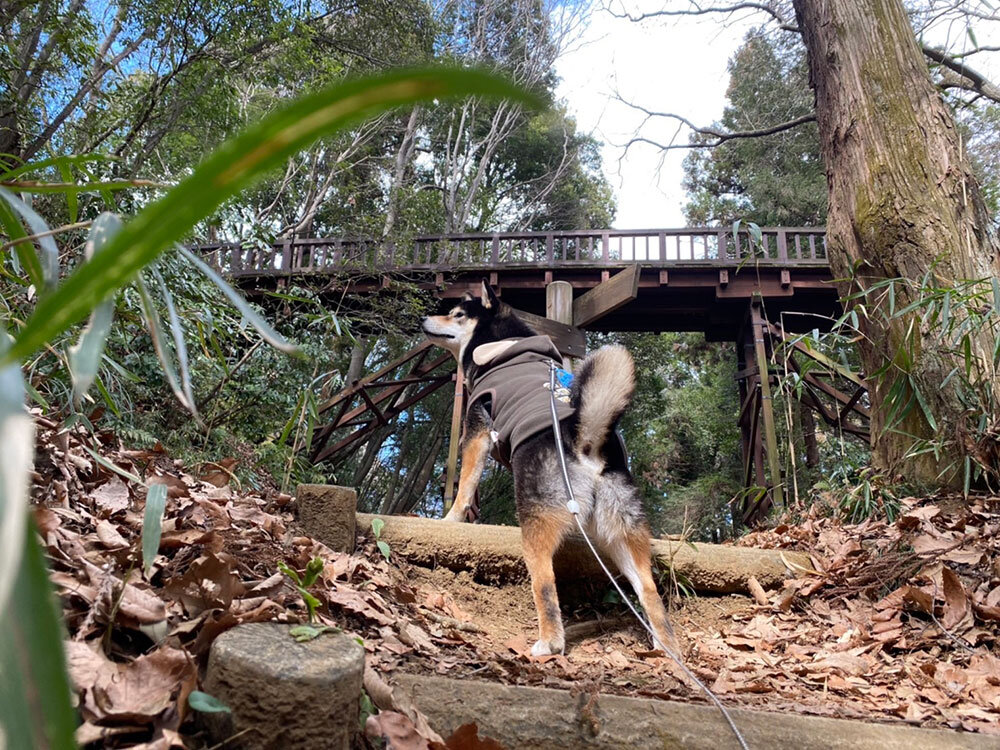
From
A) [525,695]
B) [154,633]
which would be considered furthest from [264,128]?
[525,695]

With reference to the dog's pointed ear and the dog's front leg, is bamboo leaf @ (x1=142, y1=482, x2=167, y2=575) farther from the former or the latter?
the dog's pointed ear

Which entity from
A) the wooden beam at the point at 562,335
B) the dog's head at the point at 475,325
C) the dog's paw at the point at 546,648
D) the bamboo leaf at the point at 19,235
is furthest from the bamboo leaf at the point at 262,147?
the wooden beam at the point at 562,335

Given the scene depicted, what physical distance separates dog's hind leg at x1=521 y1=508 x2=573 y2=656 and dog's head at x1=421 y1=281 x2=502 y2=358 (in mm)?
2143

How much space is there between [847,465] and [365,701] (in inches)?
137

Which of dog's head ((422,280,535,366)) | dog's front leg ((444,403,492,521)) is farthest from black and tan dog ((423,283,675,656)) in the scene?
dog's head ((422,280,535,366))

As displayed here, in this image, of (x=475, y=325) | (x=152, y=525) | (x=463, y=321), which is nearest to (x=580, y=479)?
(x=152, y=525)

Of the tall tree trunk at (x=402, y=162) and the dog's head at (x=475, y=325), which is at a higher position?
the tall tree trunk at (x=402, y=162)

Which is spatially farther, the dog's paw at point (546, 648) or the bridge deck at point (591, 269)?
the bridge deck at point (591, 269)

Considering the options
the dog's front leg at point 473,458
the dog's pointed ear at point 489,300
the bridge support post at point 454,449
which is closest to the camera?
the dog's front leg at point 473,458

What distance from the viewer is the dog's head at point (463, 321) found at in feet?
15.5

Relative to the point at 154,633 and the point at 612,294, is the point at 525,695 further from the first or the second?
the point at 612,294

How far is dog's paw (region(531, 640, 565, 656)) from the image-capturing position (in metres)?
2.49

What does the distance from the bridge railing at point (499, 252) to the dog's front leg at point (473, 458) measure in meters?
5.67

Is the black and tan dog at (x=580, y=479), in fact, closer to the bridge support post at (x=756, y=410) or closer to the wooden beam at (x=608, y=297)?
the wooden beam at (x=608, y=297)
